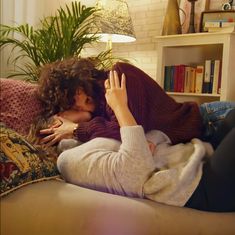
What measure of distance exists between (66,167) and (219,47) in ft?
6.29

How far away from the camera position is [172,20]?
2.74m

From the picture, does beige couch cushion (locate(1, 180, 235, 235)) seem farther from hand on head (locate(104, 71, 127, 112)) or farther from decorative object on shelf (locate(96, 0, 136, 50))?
decorative object on shelf (locate(96, 0, 136, 50))

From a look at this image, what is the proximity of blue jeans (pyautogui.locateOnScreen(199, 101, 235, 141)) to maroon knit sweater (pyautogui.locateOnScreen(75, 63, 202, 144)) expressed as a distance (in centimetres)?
5

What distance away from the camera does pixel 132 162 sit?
101 centimetres

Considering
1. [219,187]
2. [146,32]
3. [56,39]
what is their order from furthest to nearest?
[146,32], [56,39], [219,187]

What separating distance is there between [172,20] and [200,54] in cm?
34

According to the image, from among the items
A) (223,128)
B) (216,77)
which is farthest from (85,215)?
(216,77)

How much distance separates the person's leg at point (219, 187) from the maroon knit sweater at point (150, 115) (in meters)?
0.24

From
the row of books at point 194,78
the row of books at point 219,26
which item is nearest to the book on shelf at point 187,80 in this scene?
the row of books at point 194,78

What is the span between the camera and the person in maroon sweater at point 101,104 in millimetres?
1269

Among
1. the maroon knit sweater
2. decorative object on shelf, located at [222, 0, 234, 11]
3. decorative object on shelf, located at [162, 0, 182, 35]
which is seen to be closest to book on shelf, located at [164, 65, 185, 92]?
decorative object on shelf, located at [162, 0, 182, 35]

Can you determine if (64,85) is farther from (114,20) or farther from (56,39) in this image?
(114,20)

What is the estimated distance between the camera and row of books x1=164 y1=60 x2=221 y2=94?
256 cm

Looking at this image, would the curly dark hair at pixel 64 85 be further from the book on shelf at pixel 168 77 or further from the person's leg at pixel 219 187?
the book on shelf at pixel 168 77
